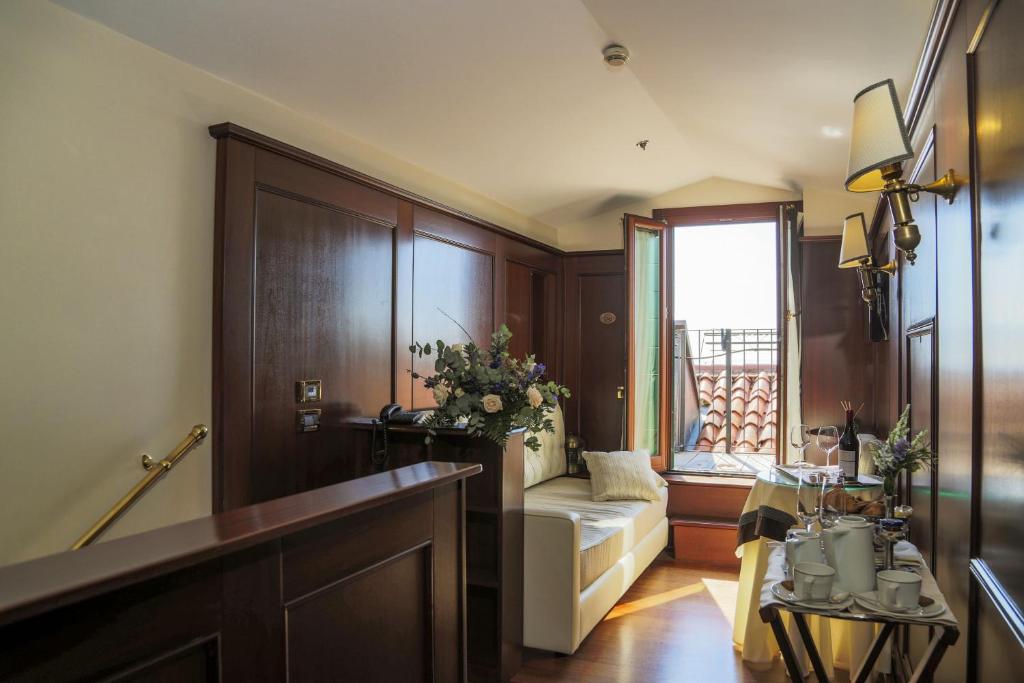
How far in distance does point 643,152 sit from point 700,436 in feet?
10.3

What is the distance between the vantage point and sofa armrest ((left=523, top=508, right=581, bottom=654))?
324 centimetres

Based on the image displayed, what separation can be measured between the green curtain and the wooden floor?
4.25ft

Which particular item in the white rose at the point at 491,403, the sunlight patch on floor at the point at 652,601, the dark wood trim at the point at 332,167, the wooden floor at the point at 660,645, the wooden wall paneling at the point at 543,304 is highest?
the dark wood trim at the point at 332,167

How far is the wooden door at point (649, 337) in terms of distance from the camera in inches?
205

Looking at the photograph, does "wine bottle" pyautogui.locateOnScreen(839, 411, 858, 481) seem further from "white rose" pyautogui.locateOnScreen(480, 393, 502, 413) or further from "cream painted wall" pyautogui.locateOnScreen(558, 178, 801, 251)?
"cream painted wall" pyautogui.locateOnScreen(558, 178, 801, 251)

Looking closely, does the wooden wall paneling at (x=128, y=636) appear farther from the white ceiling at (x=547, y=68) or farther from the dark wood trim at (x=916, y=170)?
the dark wood trim at (x=916, y=170)

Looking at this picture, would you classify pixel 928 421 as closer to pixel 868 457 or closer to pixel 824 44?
pixel 868 457

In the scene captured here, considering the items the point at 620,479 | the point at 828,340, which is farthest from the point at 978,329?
the point at 828,340

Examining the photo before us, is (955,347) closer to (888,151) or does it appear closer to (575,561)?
(888,151)

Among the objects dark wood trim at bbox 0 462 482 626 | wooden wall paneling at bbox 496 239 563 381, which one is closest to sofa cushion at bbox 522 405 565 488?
wooden wall paneling at bbox 496 239 563 381

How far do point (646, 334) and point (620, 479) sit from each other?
1.31 metres

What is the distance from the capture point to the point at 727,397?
661 cm

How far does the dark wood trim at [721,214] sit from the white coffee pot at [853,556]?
13.8 feet

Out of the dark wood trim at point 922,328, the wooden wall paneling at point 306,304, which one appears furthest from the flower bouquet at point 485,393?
the dark wood trim at point 922,328
